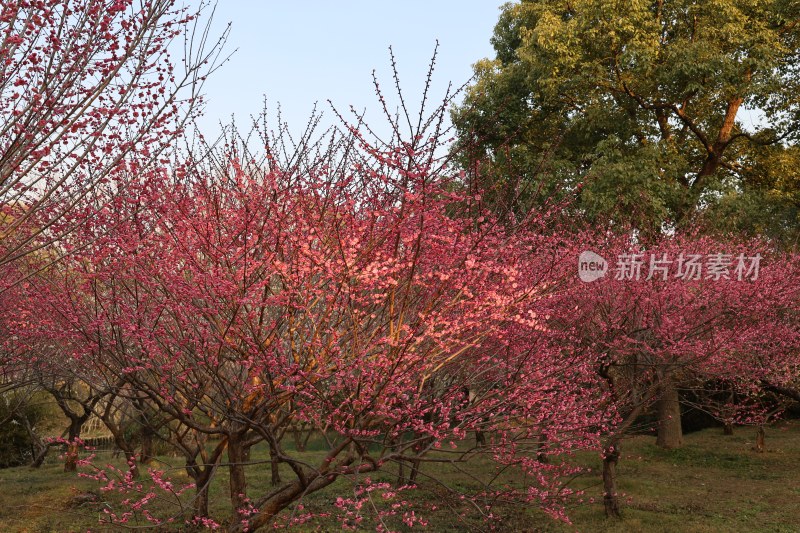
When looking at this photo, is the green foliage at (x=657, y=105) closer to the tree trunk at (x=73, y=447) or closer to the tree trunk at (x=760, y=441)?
the tree trunk at (x=760, y=441)

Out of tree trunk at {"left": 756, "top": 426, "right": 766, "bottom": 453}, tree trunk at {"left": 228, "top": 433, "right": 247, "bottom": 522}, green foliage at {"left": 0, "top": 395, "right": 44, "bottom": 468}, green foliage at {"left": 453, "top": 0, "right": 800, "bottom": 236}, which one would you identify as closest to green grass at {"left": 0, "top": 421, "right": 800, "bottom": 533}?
tree trunk at {"left": 756, "top": 426, "right": 766, "bottom": 453}

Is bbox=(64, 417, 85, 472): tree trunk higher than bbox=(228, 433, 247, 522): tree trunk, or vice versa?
bbox=(228, 433, 247, 522): tree trunk

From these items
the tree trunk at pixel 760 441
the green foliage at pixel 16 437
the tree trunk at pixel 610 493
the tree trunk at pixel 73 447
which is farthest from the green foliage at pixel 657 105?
the green foliage at pixel 16 437

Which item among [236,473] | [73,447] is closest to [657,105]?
[236,473]

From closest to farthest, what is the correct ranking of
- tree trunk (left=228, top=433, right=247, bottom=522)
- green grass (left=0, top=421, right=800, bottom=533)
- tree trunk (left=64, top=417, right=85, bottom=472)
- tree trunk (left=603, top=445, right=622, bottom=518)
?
tree trunk (left=228, top=433, right=247, bottom=522)
green grass (left=0, top=421, right=800, bottom=533)
tree trunk (left=603, top=445, right=622, bottom=518)
tree trunk (left=64, top=417, right=85, bottom=472)

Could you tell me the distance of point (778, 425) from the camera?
2198 cm

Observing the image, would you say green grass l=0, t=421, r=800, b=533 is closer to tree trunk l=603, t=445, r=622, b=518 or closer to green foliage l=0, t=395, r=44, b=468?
tree trunk l=603, t=445, r=622, b=518

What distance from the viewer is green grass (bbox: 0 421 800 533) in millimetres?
10797

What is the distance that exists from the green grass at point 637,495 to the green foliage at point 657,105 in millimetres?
5967

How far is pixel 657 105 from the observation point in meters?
18.3

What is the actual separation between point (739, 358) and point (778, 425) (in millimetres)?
10938

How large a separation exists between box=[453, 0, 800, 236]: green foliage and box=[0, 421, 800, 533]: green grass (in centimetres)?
597

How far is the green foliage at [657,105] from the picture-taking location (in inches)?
659

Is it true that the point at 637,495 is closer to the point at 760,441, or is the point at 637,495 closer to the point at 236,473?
the point at 760,441
